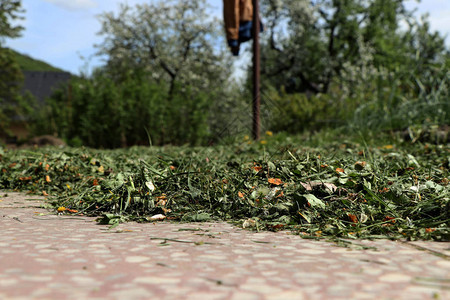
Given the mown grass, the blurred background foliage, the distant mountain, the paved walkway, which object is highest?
the distant mountain

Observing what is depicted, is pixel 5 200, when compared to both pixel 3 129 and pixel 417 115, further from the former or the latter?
pixel 3 129

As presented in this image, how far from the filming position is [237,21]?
28.7 ft

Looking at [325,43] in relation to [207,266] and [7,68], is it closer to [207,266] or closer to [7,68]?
[7,68]

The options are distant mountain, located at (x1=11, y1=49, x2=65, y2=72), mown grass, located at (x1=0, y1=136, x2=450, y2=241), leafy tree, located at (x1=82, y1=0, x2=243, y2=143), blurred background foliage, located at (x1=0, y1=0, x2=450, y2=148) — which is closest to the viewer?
mown grass, located at (x1=0, y1=136, x2=450, y2=241)

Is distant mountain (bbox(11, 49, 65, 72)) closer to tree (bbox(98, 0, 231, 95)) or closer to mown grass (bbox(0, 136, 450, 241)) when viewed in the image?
tree (bbox(98, 0, 231, 95))

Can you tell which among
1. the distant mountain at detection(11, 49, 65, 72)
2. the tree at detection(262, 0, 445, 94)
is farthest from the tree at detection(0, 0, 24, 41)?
the distant mountain at detection(11, 49, 65, 72)

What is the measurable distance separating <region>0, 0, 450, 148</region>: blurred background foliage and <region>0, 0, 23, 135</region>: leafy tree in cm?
11

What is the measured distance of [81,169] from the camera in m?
4.03

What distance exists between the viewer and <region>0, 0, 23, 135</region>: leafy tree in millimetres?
22688

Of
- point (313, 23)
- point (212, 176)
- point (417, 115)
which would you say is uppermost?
point (313, 23)

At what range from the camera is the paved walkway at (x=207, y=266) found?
1.15 m

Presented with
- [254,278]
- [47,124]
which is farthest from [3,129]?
[254,278]

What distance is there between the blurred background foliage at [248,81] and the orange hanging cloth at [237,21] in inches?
61.8

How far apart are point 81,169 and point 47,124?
12.9 meters
